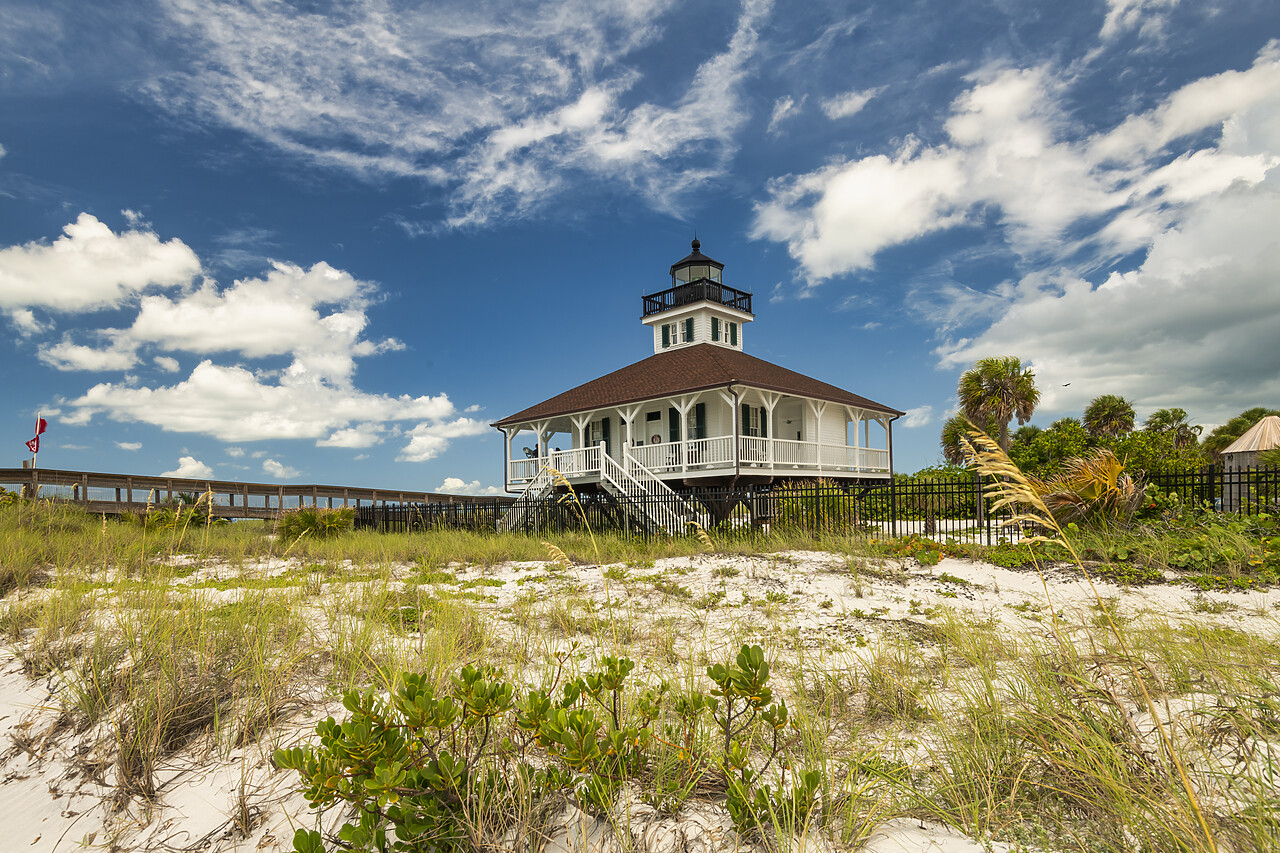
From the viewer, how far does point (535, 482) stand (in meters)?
25.1

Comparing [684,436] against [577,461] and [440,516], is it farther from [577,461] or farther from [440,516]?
[440,516]

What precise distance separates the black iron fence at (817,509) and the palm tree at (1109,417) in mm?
19990

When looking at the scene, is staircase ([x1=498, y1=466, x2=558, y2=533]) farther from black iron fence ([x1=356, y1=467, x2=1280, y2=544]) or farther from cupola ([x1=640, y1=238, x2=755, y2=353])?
cupola ([x1=640, y1=238, x2=755, y2=353])

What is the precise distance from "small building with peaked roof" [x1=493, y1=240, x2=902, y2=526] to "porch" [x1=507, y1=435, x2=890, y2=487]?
0.15 ft

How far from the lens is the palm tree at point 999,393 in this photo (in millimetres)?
32031

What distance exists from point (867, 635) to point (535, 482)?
1991 cm

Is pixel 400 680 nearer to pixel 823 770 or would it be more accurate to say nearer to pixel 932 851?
pixel 823 770

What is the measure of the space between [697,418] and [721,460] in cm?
437

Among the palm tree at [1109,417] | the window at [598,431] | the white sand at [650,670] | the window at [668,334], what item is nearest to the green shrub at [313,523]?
the white sand at [650,670]

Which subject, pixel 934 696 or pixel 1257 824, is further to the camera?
pixel 934 696

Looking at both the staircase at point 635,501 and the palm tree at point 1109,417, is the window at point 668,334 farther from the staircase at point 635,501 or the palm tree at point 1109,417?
the palm tree at point 1109,417

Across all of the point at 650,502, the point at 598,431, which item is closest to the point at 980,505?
the point at 650,502

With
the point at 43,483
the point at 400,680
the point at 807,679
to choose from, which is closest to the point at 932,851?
the point at 807,679

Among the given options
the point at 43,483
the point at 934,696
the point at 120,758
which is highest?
the point at 43,483
